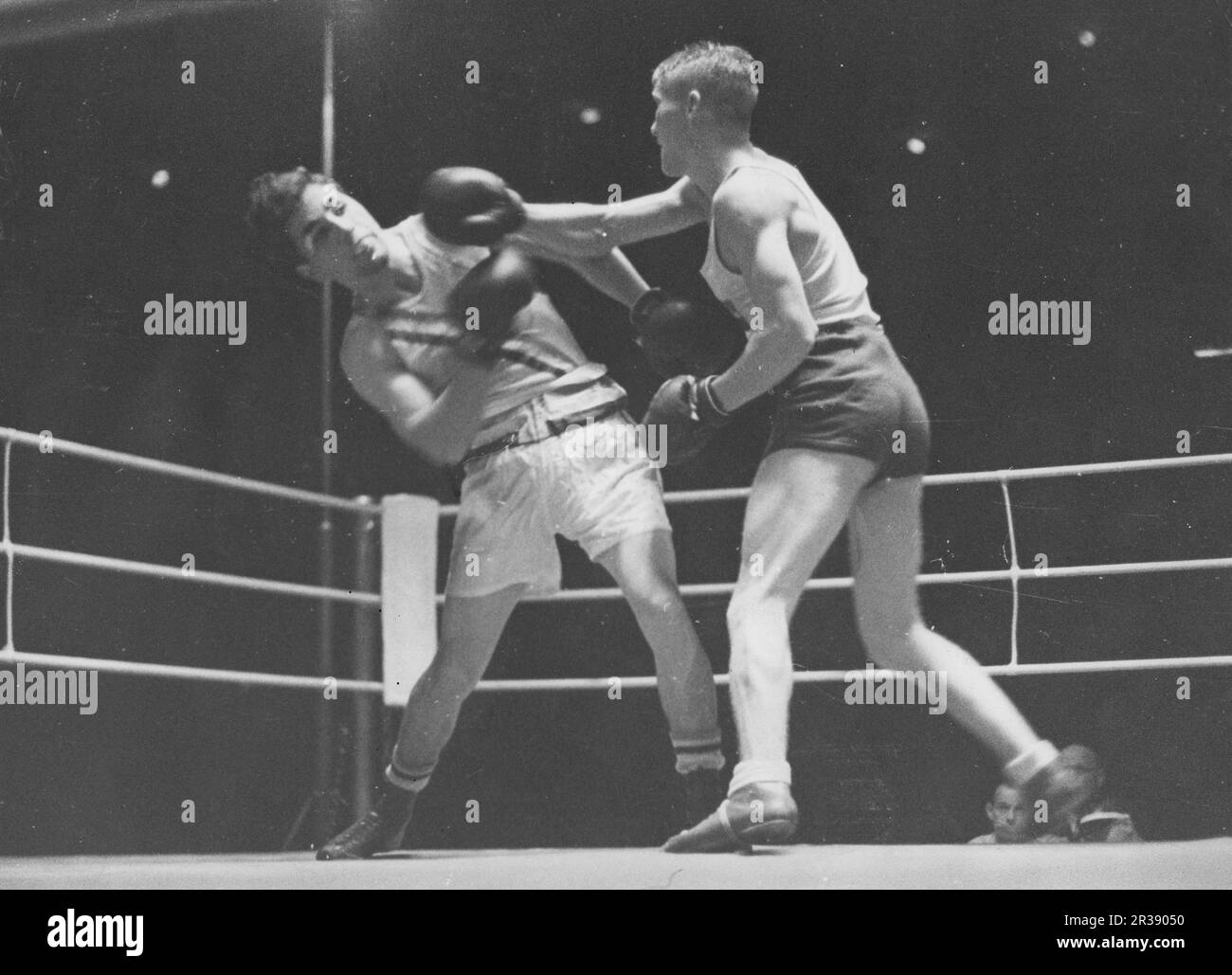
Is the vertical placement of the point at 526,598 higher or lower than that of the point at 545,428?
lower

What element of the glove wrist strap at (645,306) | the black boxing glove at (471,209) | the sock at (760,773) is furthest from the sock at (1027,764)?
the black boxing glove at (471,209)

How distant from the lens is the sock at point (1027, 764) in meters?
2.66

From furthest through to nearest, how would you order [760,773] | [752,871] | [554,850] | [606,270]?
[606,270] → [554,850] → [760,773] → [752,871]

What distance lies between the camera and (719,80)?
280cm

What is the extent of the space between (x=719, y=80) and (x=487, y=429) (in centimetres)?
90

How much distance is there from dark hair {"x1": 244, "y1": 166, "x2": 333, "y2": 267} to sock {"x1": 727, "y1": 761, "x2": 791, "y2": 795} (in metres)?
1.50

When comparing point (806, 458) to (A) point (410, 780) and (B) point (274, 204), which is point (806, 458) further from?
(B) point (274, 204)

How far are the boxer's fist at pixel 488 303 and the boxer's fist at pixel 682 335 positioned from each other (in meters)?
0.25

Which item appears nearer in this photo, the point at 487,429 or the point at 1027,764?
the point at 1027,764

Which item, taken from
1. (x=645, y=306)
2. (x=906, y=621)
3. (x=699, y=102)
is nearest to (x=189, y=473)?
(x=645, y=306)

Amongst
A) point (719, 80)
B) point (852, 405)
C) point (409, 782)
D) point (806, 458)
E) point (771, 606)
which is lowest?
point (409, 782)

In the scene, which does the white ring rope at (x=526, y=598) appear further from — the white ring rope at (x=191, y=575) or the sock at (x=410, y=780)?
the sock at (x=410, y=780)

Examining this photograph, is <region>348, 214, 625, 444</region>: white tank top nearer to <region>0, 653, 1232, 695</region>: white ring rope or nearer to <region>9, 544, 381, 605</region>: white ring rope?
<region>9, 544, 381, 605</region>: white ring rope

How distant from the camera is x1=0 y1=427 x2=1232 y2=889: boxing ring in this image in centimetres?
255
